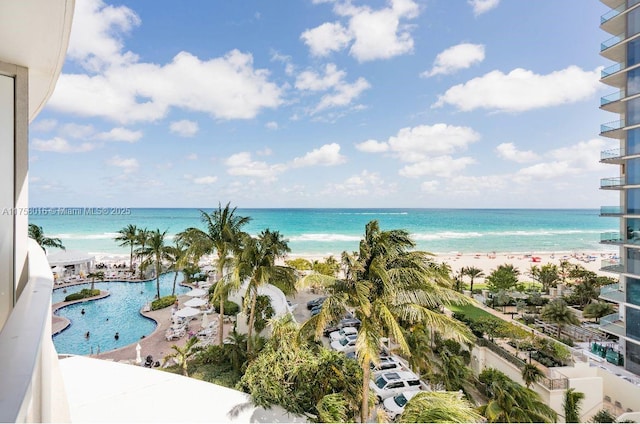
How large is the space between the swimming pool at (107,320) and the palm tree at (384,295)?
1260 cm

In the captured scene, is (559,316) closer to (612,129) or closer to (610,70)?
(612,129)

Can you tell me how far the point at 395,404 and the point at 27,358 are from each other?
10.8m

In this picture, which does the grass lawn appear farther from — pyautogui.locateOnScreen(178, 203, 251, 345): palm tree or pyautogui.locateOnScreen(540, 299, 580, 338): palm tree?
pyautogui.locateOnScreen(178, 203, 251, 345): palm tree

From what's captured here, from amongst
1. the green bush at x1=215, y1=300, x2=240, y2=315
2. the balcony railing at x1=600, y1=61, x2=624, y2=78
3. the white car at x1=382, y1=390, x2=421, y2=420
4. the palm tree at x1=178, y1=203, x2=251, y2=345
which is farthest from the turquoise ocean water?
the white car at x1=382, y1=390, x2=421, y2=420

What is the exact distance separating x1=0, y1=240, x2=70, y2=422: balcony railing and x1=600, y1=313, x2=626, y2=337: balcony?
67.7ft

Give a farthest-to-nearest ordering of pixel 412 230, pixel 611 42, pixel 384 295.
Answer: pixel 412 230 < pixel 611 42 < pixel 384 295

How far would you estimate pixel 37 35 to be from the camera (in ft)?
7.92

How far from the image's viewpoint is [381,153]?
8206cm

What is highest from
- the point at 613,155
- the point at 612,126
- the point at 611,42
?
the point at 611,42

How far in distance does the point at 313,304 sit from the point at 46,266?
17.4 meters

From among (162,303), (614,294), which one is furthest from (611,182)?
(162,303)

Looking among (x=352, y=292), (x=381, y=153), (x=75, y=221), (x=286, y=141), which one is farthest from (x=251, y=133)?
(x=352, y=292)

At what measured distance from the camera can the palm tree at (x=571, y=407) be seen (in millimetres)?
10086

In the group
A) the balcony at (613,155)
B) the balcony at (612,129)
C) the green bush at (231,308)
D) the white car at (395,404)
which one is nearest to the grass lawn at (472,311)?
the balcony at (613,155)
